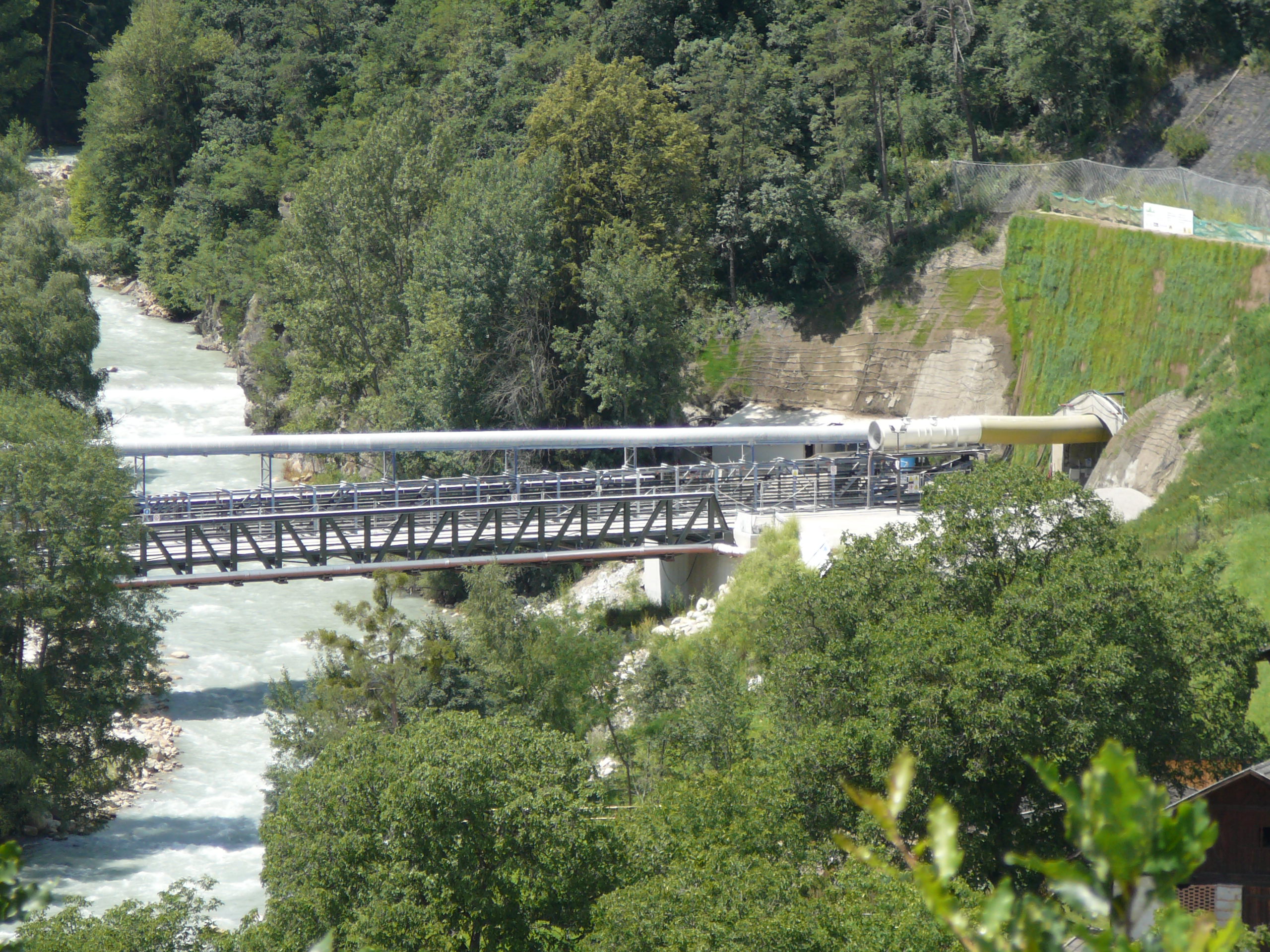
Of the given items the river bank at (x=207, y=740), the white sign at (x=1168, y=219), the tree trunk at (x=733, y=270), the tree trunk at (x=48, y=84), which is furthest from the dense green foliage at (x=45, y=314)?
the tree trunk at (x=48, y=84)

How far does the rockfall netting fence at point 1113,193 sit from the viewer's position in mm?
28844

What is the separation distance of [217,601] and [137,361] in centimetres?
2276

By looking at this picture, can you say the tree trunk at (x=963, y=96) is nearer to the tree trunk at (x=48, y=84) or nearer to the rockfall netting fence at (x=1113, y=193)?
the rockfall netting fence at (x=1113, y=193)

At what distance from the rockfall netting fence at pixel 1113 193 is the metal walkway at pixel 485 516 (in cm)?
723

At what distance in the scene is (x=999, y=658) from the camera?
13.8 meters

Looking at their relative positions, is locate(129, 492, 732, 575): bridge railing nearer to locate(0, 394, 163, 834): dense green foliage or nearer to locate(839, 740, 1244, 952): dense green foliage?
locate(0, 394, 163, 834): dense green foliage

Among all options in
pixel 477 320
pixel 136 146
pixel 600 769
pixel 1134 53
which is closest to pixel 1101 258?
pixel 1134 53

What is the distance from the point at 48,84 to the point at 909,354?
59.1 meters

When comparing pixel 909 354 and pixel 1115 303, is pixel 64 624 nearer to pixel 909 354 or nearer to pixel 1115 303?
pixel 909 354

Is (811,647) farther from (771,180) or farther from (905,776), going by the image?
(771,180)

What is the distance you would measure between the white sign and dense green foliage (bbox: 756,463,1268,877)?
1543 cm

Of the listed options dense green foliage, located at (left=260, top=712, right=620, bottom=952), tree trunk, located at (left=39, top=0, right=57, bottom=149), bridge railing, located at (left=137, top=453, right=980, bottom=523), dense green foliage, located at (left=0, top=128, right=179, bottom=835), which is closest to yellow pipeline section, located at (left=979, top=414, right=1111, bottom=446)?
bridge railing, located at (left=137, top=453, right=980, bottom=523)

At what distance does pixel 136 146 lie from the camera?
65.4m

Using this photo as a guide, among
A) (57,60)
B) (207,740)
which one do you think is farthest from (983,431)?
(57,60)
